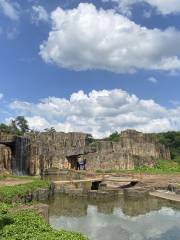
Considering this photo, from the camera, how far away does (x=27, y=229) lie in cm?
2050

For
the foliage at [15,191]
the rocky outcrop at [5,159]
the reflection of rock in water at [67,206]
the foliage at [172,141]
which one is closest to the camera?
the foliage at [15,191]

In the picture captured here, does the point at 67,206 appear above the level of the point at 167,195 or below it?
below

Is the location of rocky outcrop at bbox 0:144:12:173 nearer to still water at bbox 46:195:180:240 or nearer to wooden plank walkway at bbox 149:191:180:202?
still water at bbox 46:195:180:240

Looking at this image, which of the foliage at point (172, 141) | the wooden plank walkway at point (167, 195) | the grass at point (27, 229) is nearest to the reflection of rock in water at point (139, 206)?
the wooden plank walkway at point (167, 195)

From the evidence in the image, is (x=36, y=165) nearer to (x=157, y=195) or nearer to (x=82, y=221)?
(x=157, y=195)

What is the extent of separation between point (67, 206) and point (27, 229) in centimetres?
2124

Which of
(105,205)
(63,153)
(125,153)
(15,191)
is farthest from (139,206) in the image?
(125,153)

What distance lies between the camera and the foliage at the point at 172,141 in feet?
366

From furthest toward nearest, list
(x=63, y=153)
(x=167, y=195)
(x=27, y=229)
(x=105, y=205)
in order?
(x=63, y=153) → (x=167, y=195) → (x=105, y=205) → (x=27, y=229)

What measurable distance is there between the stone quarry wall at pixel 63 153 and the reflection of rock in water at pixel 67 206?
838 inches

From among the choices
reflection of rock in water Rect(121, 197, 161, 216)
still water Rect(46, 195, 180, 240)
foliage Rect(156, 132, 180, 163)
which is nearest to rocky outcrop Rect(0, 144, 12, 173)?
still water Rect(46, 195, 180, 240)

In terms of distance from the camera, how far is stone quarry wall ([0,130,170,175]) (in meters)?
69.6

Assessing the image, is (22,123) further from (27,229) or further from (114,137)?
(27,229)

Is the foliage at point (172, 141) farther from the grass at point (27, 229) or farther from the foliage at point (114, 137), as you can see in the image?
the grass at point (27, 229)
